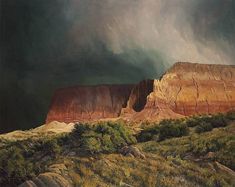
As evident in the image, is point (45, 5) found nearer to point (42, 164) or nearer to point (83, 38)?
point (83, 38)

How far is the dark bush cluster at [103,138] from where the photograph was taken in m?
11.0

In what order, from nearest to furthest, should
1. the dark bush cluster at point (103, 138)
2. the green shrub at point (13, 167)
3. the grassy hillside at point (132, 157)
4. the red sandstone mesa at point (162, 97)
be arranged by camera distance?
the grassy hillside at point (132, 157), the red sandstone mesa at point (162, 97), the dark bush cluster at point (103, 138), the green shrub at point (13, 167)

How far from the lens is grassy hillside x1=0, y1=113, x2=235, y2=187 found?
408 inches

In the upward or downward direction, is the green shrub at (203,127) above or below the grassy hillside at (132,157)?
above

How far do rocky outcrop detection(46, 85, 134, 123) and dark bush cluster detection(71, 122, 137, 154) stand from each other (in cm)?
21

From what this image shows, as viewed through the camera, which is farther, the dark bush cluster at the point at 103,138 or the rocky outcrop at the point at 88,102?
the rocky outcrop at the point at 88,102

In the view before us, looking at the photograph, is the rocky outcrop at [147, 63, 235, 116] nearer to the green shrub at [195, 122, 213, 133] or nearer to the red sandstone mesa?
the red sandstone mesa

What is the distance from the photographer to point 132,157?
35.2ft

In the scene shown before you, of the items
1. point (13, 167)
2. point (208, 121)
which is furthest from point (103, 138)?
point (208, 121)

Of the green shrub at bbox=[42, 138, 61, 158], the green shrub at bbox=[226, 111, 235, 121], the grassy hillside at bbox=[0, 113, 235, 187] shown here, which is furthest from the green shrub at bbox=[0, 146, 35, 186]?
the green shrub at bbox=[226, 111, 235, 121]

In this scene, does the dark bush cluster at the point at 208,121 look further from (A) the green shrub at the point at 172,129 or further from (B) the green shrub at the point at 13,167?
(B) the green shrub at the point at 13,167

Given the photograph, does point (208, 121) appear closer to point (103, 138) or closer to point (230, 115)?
point (230, 115)

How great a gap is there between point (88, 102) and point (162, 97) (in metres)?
1.35

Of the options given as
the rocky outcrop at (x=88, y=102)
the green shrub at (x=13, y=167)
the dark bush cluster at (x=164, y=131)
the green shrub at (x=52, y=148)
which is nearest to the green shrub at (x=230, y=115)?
the dark bush cluster at (x=164, y=131)
